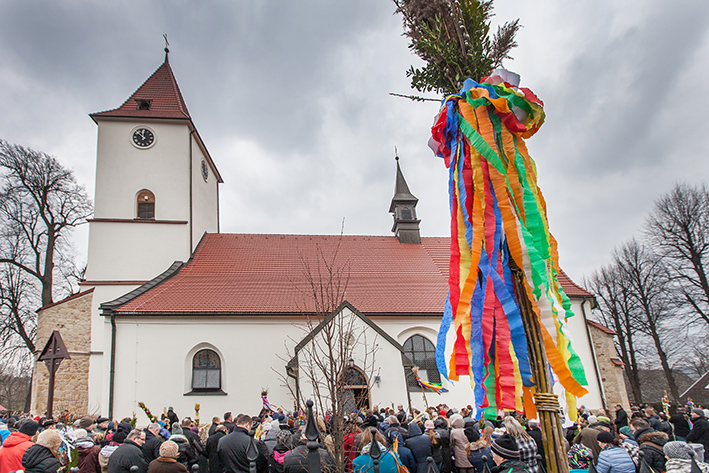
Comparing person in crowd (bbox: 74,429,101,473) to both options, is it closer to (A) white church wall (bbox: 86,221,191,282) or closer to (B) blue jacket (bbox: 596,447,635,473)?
(B) blue jacket (bbox: 596,447,635,473)

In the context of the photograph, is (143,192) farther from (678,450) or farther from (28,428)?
(678,450)

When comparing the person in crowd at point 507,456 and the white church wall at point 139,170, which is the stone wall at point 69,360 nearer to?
the white church wall at point 139,170

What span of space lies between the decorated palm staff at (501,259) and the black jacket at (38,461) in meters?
4.72

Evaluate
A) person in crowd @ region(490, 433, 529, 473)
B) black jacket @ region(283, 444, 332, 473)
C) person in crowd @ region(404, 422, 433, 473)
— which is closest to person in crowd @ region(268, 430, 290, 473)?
black jacket @ region(283, 444, 332, 473)

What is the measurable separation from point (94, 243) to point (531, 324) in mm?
19467

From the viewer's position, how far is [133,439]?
5.99 metres

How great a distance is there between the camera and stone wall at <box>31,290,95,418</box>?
55.5 feet

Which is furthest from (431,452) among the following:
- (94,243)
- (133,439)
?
(94,243)

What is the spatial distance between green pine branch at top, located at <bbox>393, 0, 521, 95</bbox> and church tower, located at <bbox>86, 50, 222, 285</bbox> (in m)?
17.6

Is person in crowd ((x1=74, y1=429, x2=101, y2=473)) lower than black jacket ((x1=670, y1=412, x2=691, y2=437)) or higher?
higher

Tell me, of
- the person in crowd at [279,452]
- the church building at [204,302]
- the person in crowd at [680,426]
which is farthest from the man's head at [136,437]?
the person in crowd at [680,426]

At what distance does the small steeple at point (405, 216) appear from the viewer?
23.1m

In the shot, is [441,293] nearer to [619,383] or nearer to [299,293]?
[299,293]

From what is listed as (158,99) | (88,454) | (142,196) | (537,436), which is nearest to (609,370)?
(537,436)
